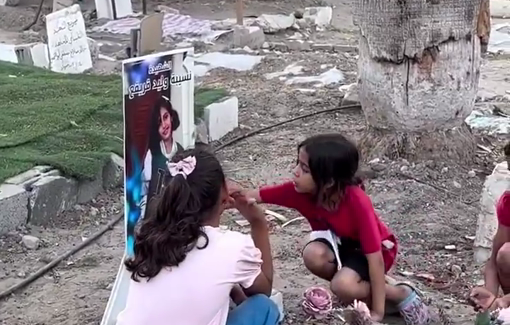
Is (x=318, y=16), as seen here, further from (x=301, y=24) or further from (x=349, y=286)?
(x=349, y=286)

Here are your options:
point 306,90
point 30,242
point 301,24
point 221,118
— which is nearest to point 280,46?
point 301,24

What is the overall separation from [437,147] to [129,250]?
9.47 ft

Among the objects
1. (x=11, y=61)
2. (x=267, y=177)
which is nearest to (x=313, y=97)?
(x=267, y=177)

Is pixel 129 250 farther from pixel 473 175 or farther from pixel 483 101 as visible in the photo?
pixel 483 101

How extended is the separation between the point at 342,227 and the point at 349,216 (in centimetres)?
7

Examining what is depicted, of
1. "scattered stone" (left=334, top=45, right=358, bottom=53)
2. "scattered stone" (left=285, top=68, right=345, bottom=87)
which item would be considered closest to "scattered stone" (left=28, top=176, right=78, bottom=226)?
"scattered stone" (left=285, top=68, right=345, bottom=87)

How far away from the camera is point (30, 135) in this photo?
5.98 meters

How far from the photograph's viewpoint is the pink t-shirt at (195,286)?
2.92m

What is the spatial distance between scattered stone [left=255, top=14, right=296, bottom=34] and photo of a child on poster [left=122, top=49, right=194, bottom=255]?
8890mm

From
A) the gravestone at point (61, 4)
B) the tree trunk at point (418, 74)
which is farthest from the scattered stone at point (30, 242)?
the gravestone at point (61, 4)

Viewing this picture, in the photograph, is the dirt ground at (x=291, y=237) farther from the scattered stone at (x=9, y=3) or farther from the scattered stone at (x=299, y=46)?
the scattered stone at (x=9, y=3)

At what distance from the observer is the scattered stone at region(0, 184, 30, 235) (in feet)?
16.3

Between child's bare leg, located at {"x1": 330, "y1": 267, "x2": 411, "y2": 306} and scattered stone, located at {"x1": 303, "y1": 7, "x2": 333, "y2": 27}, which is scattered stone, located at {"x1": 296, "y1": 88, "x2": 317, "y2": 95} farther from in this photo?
child's bare leg, located at {"x1": 330, "y1": 267, "x2": 411, "y2": 306}

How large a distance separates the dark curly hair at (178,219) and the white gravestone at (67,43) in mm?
6248
